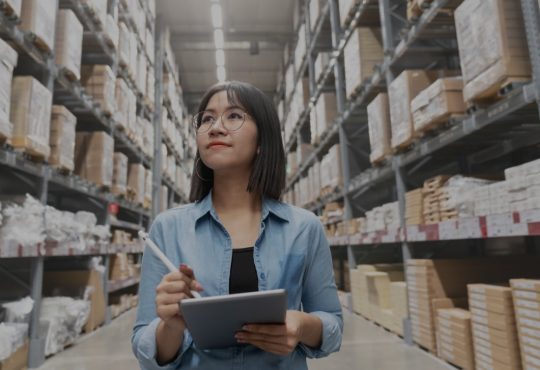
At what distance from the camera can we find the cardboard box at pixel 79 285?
4621 mm

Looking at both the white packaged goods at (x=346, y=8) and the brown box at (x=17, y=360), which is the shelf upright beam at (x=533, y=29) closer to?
the white packaged goods at (x=346, y=8)

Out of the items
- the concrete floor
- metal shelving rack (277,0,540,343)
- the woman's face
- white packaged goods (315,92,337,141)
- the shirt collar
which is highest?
white packaged goods (315,92,337,141)

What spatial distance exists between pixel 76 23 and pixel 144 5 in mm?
4212

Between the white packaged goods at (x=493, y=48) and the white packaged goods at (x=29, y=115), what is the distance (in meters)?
3.19

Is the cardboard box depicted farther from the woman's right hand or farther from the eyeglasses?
the woman's right hand

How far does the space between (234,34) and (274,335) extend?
11254 millimetres

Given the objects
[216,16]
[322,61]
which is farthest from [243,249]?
[216,16]

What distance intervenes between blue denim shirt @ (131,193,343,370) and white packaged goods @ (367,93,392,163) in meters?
3.28

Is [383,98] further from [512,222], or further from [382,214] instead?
[512,222]

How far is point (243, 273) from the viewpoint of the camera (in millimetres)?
1300

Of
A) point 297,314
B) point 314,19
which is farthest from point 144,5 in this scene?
point 297,314

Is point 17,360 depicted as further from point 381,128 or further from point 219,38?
point 219,38

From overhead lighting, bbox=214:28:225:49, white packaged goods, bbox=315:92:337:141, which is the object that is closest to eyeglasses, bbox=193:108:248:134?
white packaged goods, bbox=315:92:337:141

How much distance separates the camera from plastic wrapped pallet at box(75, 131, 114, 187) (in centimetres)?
510
